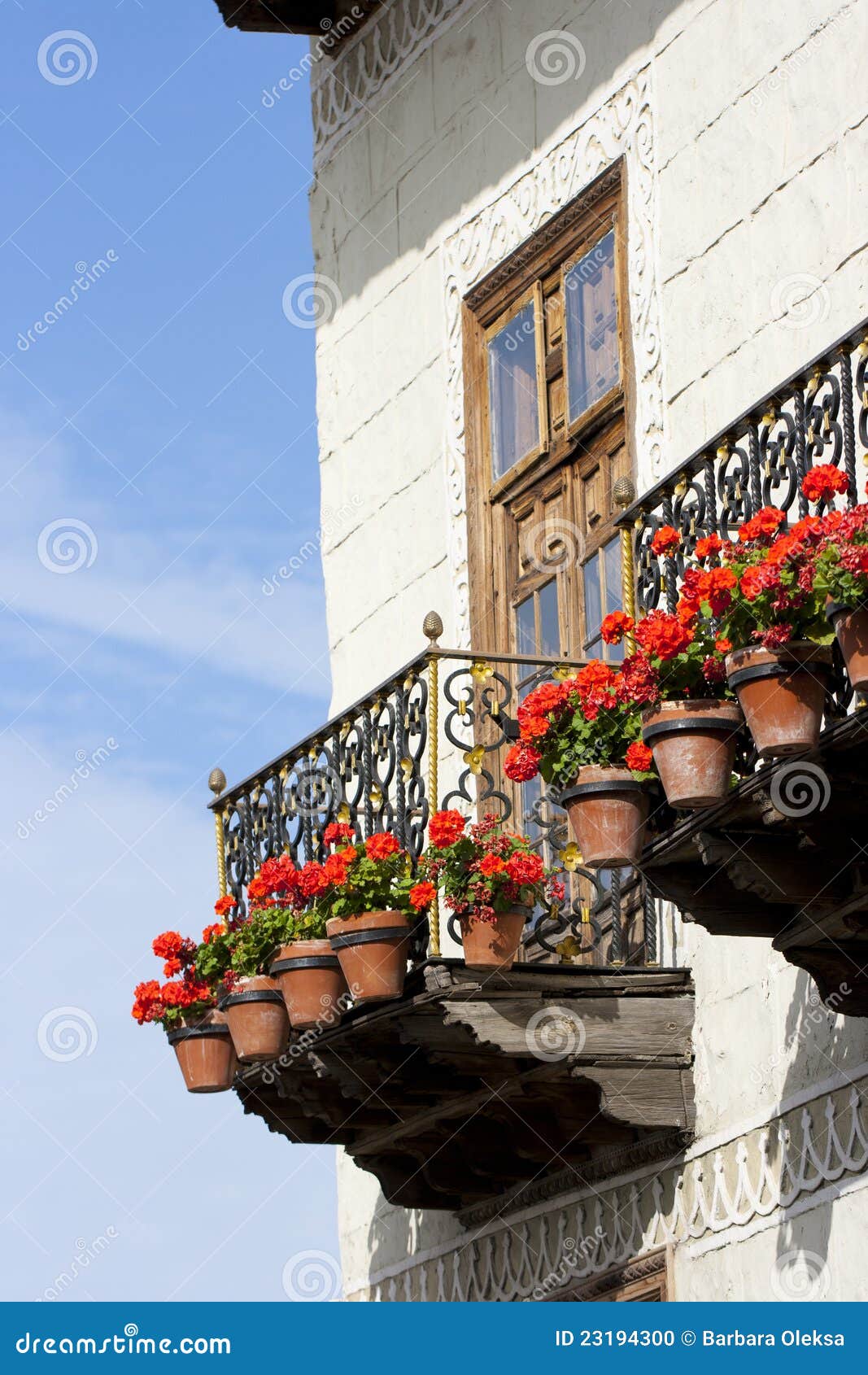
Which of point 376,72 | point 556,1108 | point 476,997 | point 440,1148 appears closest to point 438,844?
point 476,997

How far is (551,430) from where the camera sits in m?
11.0

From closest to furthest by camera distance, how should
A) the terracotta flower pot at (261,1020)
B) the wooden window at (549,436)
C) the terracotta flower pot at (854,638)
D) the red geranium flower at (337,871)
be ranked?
1. the terracotta flower pot at (854,638)
2. the red geranium flower at (337,871)
3. the terracotta flower pot at (261,1020)
4. the wooden window at (549,436)

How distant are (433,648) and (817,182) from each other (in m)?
2.15

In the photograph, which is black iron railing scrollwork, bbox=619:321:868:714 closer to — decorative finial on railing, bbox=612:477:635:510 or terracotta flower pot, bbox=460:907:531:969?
decorative finial on railing, bbox=612:477:635:510

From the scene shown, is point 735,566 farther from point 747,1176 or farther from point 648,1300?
point 648,1300

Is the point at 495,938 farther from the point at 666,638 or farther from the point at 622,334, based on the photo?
the point at 622,334

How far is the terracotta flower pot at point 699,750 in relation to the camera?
755 centimetres

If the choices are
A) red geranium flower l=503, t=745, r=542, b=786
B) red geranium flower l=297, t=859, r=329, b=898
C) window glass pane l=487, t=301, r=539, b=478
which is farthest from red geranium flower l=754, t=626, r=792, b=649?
window glass pane l=487, t=301, r=539, b=478

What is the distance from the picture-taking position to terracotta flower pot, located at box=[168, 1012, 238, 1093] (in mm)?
10148

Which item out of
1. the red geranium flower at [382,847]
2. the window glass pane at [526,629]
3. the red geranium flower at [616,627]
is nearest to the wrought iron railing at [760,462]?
the red geranium flower at [616,627]

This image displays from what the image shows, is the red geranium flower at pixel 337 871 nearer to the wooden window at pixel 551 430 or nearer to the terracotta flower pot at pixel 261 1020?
the terracotta flower pot at pixel 261 1020

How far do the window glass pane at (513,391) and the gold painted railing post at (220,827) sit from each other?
1.84 meters

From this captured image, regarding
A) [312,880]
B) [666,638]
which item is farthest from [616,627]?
[312,880]

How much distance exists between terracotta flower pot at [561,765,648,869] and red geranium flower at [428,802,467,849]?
0.82 metres
